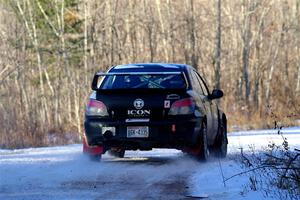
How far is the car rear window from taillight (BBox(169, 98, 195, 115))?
0.41m

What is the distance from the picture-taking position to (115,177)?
10383 mm

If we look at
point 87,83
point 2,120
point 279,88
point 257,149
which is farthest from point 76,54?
point 257,149

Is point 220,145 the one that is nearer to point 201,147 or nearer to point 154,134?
point 201,147

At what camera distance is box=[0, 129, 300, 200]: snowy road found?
8734 millimetres

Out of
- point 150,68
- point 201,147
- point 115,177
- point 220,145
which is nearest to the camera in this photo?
point 115,177

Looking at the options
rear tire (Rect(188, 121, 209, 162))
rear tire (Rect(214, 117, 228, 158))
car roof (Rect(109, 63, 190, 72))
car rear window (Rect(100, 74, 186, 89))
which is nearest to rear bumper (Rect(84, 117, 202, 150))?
rear tire (Rect(188, 121, 209, 162))

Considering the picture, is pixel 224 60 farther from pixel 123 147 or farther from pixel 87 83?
pixel 123 147

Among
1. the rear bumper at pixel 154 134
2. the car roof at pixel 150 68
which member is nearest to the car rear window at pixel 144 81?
the car roof at pixel 150 68

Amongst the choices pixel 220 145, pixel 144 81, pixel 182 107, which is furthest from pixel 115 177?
pixel 220 145

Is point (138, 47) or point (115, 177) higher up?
point (115, 177)

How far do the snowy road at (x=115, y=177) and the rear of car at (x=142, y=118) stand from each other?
0.40 m

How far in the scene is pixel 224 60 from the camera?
41000 mm

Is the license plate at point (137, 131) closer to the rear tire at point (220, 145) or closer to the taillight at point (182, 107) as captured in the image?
the taillight at point (182, 107)

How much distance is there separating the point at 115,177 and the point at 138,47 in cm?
2928
